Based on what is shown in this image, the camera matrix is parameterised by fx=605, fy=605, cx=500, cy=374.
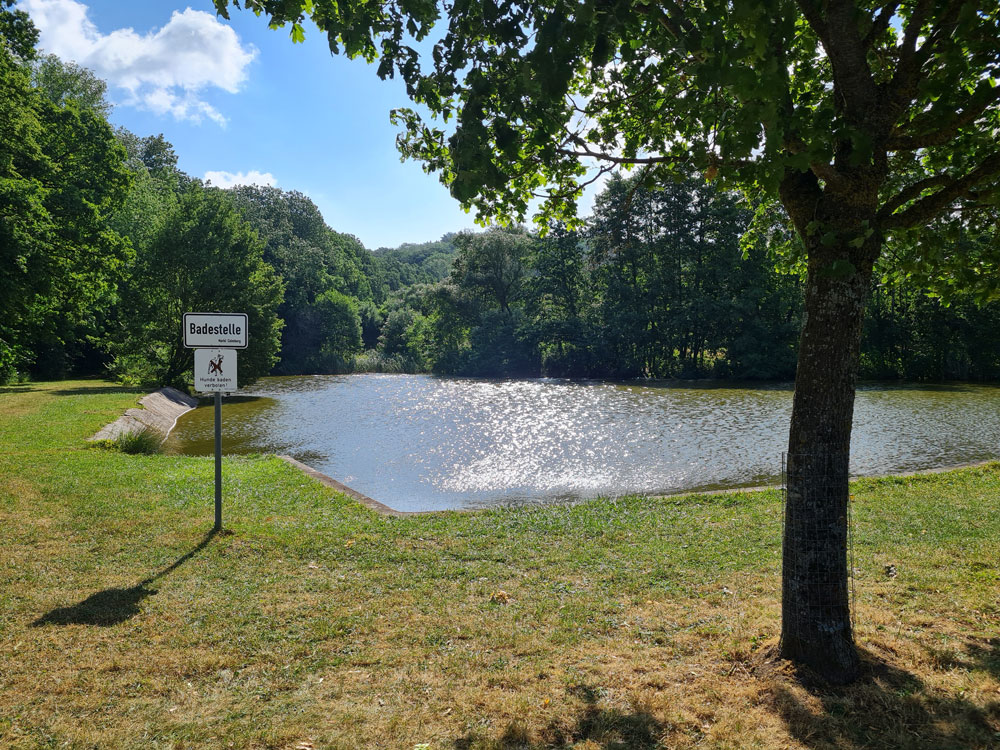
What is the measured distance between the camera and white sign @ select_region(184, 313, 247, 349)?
702 cm

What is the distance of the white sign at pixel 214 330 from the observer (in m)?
7.02

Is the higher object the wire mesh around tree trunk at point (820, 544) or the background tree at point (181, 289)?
the background tree at point (181, 289)

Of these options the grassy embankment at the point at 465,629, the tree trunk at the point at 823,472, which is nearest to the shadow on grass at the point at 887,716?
the grassy embankment at the point at 465,629

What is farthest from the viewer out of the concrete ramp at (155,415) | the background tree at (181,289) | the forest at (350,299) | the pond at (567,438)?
the background tree at (181,289)

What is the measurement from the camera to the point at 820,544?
12.3ft

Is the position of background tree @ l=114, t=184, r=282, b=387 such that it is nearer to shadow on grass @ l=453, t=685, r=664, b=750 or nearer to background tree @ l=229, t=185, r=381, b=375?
background tree @ l=229, t=185, r=381, b=375

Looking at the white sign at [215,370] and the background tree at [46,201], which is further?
the background tree at [46,201]

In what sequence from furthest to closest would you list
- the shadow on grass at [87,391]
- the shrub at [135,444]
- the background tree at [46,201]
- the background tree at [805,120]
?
the shadow on grass at [87,391]
the background tree at [46,201]
the shrub at [135,444]
the background tree at [805,120]

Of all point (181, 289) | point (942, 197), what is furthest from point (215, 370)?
point (181, 289)

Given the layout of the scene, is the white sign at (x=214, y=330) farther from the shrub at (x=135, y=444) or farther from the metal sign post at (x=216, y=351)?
the shrub at (x=135, y=444)

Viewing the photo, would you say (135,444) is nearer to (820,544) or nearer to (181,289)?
(820,544)

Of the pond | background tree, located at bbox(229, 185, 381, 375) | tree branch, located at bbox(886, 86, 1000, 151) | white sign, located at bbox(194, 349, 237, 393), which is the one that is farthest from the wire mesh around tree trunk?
background tree, located at bbox(229, 185, 381, 375)

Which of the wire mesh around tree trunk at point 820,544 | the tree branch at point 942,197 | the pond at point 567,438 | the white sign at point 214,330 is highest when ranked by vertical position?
the tree branch at point 942,197

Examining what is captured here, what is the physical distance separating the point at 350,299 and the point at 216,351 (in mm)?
59306
